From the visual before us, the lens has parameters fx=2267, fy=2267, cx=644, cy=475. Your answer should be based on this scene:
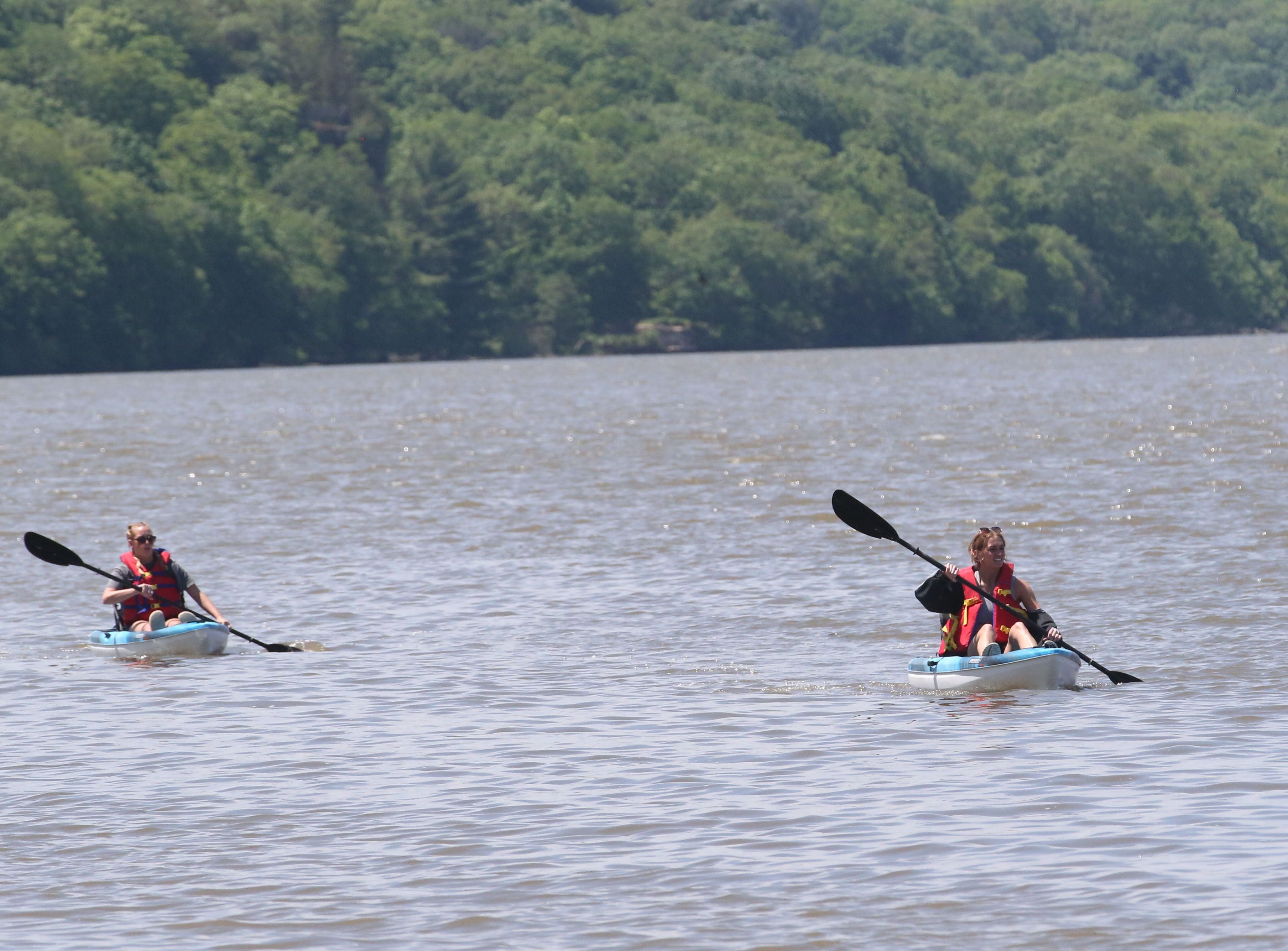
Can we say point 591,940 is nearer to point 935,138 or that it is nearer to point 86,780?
point 86,780

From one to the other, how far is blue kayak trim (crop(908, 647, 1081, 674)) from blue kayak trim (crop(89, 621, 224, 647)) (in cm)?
600

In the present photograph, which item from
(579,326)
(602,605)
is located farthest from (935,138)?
(602,605)

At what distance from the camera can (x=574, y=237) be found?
4973 inches

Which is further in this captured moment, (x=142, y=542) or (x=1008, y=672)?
(x=142, y=542)

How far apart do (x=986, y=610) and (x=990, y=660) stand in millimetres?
528

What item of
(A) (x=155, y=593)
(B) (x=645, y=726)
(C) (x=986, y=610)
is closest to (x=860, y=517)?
(C) (x=986, y=610)

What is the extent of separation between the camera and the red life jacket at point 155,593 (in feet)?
60.3

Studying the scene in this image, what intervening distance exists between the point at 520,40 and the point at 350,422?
11293cm

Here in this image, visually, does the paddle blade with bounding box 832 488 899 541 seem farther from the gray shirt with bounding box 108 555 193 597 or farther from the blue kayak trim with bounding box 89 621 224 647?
the gray shirt with bounding box 108 555 193 597

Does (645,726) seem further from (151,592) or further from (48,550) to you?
(48,550)

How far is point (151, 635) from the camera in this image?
18.0 meters

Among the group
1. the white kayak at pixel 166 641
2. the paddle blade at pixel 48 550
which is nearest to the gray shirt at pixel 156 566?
the white kayak at pixel 166 641

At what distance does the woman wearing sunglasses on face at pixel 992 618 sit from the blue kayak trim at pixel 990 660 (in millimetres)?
107

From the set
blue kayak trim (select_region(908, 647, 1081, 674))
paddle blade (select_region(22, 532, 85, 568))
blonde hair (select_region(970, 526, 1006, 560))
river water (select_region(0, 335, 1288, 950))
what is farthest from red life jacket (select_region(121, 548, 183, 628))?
blonde hair (select_region(970, 526, 1006, 560))
